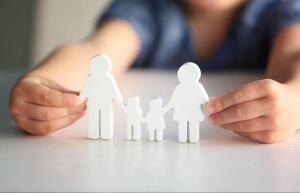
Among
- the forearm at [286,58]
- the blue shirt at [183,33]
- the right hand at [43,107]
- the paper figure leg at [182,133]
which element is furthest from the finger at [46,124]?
the blue shirt at [183,33]

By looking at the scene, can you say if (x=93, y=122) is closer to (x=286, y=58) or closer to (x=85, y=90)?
(x=85, y=90)

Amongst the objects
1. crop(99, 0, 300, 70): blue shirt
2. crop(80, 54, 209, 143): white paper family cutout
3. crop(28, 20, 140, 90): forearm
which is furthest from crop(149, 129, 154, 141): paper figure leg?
crop(99, 0, 300, 70): blue shirt

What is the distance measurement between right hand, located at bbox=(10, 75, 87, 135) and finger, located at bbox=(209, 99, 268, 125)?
161 millimetres

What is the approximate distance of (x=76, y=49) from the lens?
104 cm

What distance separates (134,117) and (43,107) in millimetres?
111

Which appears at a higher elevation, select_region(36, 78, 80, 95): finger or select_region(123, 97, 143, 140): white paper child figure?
select_region(36, 78, 80, 95): finger

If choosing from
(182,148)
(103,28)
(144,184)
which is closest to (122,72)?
(103,28)

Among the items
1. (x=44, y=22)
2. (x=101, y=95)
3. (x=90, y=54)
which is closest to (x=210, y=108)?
(x=101, y=95)

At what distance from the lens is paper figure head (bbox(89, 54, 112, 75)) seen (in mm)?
685

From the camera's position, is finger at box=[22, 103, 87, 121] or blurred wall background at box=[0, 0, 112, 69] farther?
blurred wall background at box=[0, 0, 112, 69]

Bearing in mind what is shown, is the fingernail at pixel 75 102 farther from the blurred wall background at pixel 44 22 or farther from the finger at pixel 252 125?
the blurred wall background at pixel 44 22

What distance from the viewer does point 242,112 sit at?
0.66m

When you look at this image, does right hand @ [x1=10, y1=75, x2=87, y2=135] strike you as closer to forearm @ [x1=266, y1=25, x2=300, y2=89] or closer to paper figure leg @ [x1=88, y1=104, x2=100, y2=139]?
paper figure leg @ [x1=88, y1=104, x2=100, y2=139]

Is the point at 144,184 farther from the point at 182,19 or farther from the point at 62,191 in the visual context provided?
the point at 182,19
